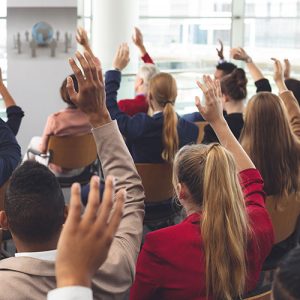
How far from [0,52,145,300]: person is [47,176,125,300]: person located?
43 centimetres

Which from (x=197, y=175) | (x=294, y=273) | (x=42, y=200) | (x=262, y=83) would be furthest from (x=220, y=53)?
(x=294, y=273)

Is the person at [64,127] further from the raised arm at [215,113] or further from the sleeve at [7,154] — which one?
the raised arm at [215,113]

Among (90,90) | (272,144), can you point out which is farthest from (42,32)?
(90,90)

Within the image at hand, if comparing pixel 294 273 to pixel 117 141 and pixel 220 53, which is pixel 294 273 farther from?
pixel 220 53

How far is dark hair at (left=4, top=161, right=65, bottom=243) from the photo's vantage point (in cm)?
170

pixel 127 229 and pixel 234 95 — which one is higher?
pixel 234 95

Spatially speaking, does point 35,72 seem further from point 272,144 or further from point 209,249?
point 209,249

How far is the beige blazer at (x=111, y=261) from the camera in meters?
1.54

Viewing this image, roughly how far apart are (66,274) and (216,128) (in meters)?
1.66

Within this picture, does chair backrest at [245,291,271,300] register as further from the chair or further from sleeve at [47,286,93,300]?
the chair

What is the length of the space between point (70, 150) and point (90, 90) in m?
3.19

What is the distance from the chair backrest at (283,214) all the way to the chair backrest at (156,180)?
37.8 inches

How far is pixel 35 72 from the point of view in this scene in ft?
23.5

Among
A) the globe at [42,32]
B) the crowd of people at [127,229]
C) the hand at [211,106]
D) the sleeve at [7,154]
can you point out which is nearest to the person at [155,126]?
the sleeve at [7,154]
